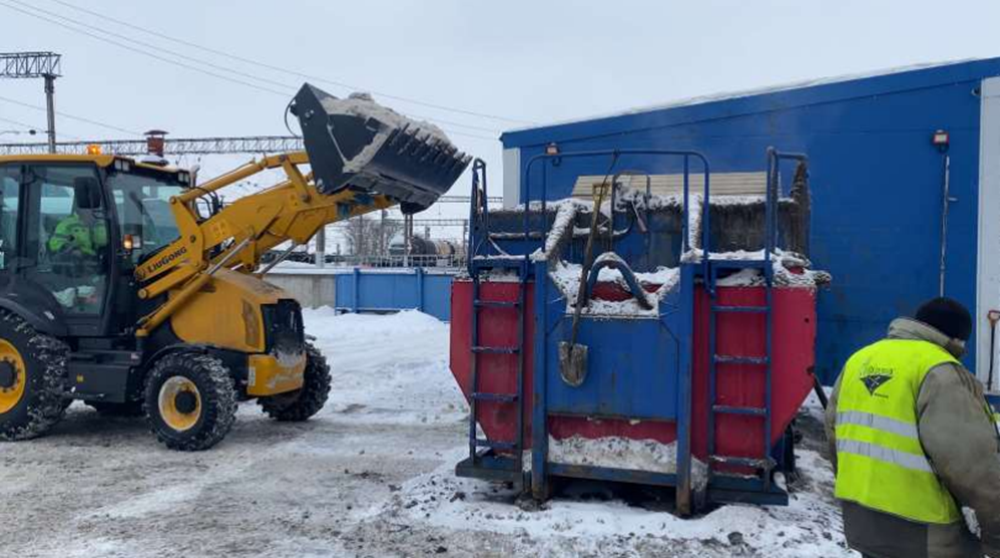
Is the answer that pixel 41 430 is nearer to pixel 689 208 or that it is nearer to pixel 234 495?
pixel 234 495

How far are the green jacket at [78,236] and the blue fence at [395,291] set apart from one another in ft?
47.8

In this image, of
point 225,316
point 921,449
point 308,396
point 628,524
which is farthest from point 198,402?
point 921,449

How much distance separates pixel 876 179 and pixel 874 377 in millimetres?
5625

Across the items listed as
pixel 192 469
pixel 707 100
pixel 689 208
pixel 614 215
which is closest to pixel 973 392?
pixel 689 208

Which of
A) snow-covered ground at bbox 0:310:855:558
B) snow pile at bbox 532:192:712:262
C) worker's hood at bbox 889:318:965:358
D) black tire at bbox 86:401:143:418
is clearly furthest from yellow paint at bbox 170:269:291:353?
worker's hood at bbox 889:318:965:358

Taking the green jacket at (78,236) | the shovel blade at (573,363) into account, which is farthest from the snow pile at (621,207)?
the green jacket at (78,236)

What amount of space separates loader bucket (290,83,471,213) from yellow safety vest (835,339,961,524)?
4.73 metres

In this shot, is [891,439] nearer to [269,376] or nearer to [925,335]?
[925,335]

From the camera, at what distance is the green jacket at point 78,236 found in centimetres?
793

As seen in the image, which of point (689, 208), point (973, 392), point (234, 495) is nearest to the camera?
point (973, 392)

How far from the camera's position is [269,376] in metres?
7.81

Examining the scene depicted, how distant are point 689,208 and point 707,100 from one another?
410 centimetres

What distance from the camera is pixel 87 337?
803 centimetres

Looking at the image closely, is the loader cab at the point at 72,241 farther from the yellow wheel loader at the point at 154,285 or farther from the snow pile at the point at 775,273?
the snow pile at the point at 775,273
